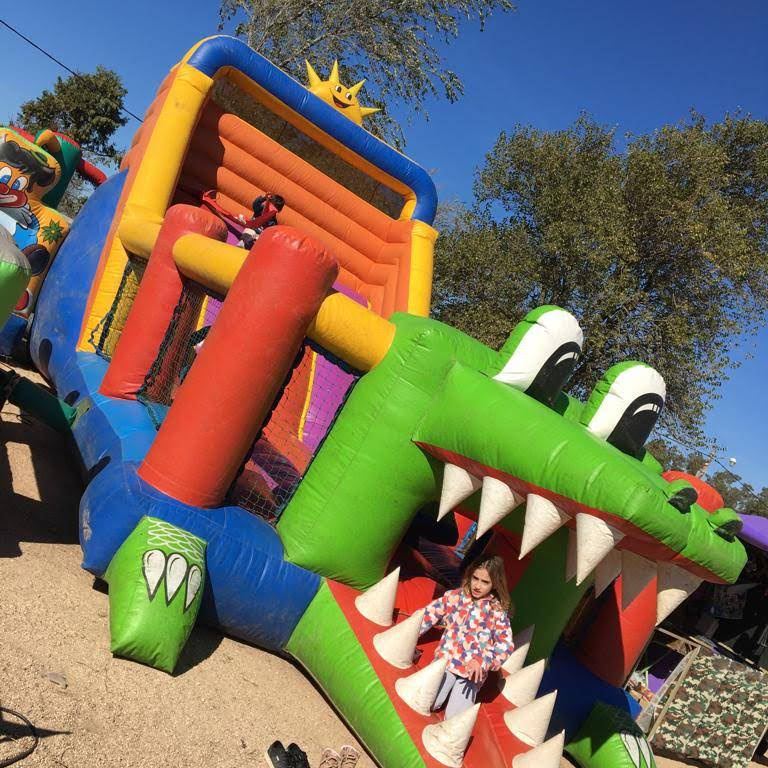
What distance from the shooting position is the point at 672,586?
290 cm

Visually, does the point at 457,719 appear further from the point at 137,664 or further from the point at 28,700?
the point at 28,700

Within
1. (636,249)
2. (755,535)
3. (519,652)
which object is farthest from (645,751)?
(636,249)

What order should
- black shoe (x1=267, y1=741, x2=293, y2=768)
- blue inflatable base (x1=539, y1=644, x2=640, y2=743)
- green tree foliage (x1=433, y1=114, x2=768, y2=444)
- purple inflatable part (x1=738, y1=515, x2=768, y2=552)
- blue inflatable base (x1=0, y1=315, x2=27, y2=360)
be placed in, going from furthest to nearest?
green tree foliage (x1=433, y1=114, x2=768, y2=444), blue inflatable base (x1=0, y1=315, x2=27, y2=360), purple inflatable part (x1=738, y1=515, x2=768, y2=552), blue inflatable base (x1=539, y1=644, x2=640, y2=743), black shoe (x1=267, y1=741, x2=293, y2=768)

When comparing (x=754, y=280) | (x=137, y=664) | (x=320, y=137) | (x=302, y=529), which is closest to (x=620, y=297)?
(x=754, y=280)

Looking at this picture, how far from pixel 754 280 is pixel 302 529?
12076mm

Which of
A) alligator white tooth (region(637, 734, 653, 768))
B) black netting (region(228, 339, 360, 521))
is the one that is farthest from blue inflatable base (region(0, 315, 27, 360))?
alligator white tooth (region(637, 734, 653, 768))

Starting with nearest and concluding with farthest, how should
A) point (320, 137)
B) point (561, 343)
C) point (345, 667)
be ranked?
point (345, 667) < point (561, 343) < point (320, 137)

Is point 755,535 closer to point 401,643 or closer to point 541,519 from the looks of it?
point 541,519

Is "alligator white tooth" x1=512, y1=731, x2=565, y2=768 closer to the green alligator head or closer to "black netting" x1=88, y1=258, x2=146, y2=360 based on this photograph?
the green alligator head

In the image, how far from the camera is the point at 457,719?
2.58m

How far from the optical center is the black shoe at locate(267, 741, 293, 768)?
2.38 meters

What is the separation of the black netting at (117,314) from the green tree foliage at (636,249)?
842 centimetres

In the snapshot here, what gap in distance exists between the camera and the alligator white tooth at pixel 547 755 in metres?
2.61

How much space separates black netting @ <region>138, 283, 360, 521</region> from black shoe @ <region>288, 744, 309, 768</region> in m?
1.15
